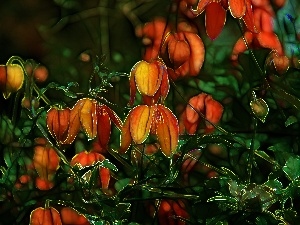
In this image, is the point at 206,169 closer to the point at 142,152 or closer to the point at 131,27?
the point at 142,152

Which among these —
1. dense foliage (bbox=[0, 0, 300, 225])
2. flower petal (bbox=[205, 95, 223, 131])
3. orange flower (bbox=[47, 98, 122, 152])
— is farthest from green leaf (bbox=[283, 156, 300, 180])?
orange flower (bbox=[47, 98, 122, 152])

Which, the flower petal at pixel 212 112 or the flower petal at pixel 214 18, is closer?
the flower petal at pixel 214 18

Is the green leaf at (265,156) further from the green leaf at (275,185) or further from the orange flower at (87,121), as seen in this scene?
the orange flower at (87,121)

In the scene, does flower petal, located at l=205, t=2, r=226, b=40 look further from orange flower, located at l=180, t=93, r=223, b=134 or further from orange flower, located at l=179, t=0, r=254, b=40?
orange flower, located at l=180, t=93, r=223, b=134

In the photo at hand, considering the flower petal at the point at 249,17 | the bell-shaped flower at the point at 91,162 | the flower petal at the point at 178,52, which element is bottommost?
the bell-shaped flower at the point at 91,162

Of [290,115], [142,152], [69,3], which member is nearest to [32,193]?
[142,152]

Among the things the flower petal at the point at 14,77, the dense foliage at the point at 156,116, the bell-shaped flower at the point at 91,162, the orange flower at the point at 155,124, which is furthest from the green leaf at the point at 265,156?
the flower petal at the point at 14,77

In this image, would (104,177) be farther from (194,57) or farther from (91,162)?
(194,57)
